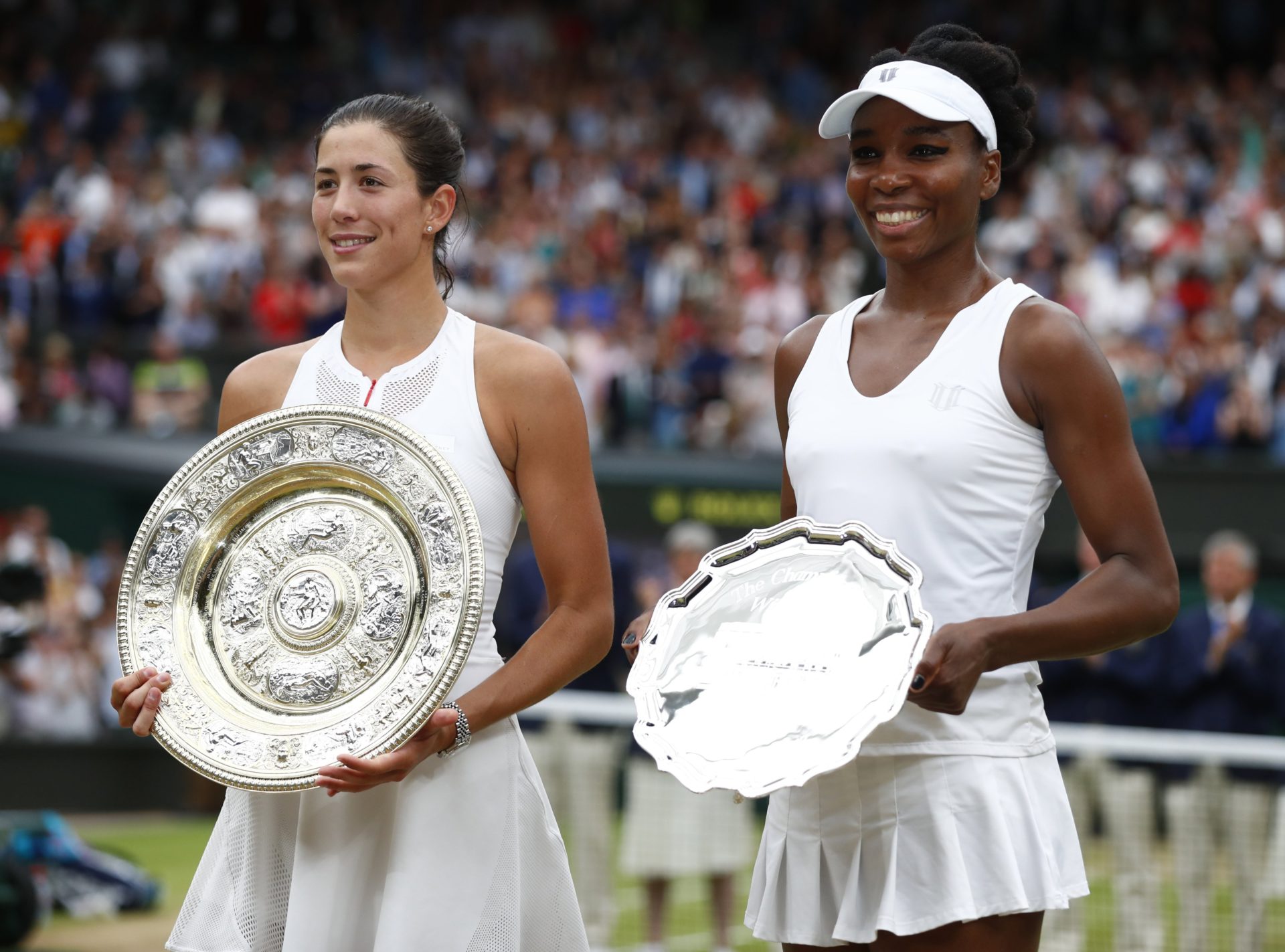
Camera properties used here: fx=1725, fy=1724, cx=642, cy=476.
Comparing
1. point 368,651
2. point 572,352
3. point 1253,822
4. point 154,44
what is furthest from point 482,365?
point 154,44

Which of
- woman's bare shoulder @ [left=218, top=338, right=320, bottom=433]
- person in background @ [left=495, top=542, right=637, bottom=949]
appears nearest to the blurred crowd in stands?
person in background @ [left=495, top=542, right=637, bottom=949]

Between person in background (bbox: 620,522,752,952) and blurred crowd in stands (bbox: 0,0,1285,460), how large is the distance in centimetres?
429

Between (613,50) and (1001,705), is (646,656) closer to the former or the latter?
(1001,705)

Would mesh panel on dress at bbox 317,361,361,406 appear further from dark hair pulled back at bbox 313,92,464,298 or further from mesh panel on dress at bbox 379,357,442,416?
dark hair pulled back at bbox 313,92,464,298

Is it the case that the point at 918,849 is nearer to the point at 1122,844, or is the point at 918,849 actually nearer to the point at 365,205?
the point at 365,205

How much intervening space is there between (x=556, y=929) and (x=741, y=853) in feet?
12.5

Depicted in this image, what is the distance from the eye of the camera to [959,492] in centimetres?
216

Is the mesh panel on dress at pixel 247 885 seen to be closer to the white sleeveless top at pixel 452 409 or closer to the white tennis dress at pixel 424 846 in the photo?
the white tennis dress at pixel 424 846

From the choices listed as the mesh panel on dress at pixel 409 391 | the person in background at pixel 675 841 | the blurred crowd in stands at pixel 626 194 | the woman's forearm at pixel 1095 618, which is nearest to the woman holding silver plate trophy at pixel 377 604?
the mesh panel on dress at pixel 409 391

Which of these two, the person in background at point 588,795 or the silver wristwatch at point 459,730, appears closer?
the silver wristwatch at point 459,730

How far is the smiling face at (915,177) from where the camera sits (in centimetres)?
220

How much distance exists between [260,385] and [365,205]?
344 millimetres

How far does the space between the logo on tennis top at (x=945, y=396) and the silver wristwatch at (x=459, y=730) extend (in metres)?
0.72

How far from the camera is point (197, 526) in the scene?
2.37 meters
